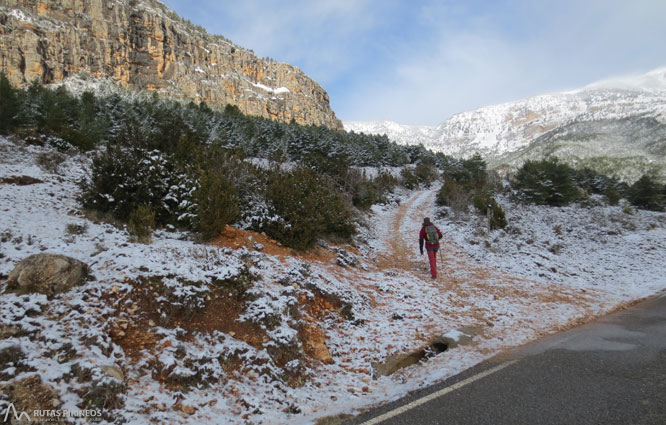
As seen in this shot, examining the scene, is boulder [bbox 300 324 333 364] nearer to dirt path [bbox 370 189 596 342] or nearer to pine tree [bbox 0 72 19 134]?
dirt path [bbox 370 189 596 342]

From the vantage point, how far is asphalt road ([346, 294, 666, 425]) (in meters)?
3.01

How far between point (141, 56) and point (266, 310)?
128601 mm

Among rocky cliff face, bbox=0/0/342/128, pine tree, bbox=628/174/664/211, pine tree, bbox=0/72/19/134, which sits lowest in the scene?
pine tree, bbox=628/174/664/211

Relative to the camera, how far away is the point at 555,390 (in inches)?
137

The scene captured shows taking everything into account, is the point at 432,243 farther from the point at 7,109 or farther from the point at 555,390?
the point at 7,109

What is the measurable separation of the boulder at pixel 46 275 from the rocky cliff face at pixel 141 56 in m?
76.1

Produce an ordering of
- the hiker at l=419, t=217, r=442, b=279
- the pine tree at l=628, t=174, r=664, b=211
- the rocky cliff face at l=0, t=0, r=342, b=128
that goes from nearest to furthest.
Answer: the hiker at l=419, t=217, r=442, b=279 → the pine tree at l=628, t=174, r=664, b=211 → the rocky cliff face at l=0, t=0, r=342, b=128

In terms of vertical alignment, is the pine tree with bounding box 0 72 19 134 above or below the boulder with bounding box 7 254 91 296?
above

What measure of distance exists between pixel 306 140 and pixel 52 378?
3351 centimetres

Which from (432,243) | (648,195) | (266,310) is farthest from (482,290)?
(648,195)

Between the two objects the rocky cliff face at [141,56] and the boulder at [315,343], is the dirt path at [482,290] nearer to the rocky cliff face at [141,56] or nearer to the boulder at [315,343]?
the boulder at [315,343]

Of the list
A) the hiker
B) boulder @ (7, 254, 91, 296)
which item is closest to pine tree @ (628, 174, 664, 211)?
the hiker

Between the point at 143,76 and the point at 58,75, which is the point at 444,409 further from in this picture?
the point at 143,76

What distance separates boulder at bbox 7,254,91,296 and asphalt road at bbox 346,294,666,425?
4.05 m
